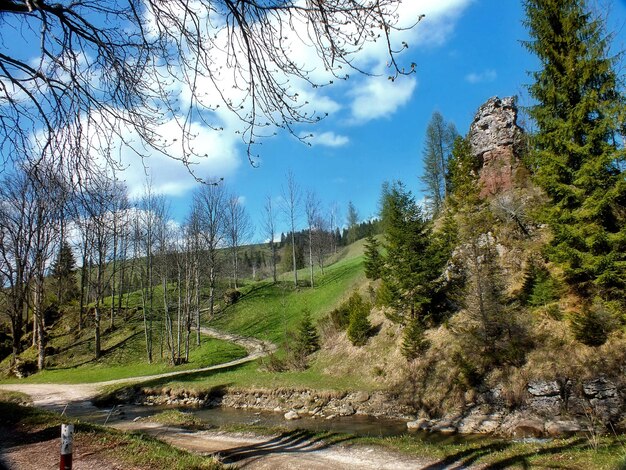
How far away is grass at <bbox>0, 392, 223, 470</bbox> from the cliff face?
23139 millimetres

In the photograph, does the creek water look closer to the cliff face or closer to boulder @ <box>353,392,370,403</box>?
boulder @ <box>353,392,370,403</box>

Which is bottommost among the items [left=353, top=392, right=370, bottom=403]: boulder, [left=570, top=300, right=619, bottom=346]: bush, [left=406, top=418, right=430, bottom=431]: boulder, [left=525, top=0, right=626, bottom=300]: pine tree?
[left=406, top=418, right=430, bottom=431]: boulder

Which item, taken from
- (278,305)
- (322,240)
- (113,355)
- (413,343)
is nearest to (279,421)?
(413,343)

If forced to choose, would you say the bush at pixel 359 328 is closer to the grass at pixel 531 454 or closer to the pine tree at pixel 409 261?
the pine tree at pixel 409 261

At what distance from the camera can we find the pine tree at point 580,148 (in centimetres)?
1416

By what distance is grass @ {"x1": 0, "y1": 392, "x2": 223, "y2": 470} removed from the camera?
601 cm

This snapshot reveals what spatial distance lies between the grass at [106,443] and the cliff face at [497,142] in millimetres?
23139

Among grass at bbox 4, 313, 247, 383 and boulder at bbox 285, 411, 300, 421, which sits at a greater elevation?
grass at bbox 4, 313, 247, 383

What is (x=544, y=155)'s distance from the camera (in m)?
16.1

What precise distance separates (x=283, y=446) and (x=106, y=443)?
12.6ft

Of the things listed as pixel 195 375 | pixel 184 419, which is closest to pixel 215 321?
pixel 195 375

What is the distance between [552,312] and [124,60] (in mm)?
16117

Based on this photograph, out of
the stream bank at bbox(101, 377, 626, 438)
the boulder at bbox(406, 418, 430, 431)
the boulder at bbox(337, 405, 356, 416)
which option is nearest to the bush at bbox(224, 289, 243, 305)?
the stream bank at bbox(101, 377, 626, 438)

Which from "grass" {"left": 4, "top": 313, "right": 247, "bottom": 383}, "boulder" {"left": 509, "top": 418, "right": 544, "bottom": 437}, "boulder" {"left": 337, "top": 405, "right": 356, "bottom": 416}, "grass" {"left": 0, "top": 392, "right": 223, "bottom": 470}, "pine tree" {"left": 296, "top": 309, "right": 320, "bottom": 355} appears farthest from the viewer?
"grass" {"left": 4, "top": 313, "right": 247, "bottom": 383}
